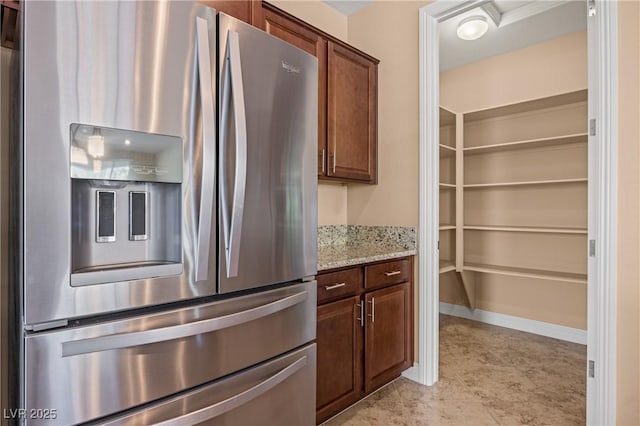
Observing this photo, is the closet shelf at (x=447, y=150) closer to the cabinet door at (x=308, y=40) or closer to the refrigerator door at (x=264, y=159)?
the cabinet door at (x=308, y=40)

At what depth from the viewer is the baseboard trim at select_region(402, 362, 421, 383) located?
2426 mm

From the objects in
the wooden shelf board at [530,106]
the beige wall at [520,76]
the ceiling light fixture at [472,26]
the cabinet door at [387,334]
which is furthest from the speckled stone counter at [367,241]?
the beige wall at [520,76]

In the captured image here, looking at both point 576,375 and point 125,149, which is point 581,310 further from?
point 125,149

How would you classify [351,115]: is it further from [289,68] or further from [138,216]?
[138,216]

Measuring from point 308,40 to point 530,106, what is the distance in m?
2.36

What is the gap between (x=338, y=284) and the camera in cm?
186

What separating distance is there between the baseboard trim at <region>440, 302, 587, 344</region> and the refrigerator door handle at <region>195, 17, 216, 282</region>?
3.49 meters

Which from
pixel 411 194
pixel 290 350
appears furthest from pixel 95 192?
pixel 411 194

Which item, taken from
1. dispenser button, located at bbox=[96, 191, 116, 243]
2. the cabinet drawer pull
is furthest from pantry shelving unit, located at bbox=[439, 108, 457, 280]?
dispenser button, located at bbox=[96, 191, 116, 243]

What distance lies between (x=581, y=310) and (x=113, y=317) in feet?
12.3

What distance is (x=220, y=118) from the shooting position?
3.87 ft

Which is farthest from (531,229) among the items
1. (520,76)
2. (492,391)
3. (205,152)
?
(205,152)

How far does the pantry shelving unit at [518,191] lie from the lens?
10.3 feet

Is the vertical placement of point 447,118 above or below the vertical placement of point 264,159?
above
